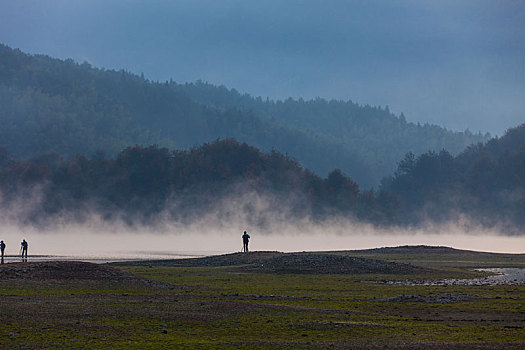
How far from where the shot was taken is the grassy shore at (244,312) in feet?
95.4

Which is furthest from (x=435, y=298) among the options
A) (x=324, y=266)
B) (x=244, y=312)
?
(x=324, y=266)

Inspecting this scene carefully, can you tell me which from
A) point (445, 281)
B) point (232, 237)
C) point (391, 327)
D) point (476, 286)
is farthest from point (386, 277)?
point (232, 237)

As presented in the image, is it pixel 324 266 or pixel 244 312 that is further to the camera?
pixel 324 266

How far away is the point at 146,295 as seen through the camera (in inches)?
1768

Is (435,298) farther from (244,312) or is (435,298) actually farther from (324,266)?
(324,266)

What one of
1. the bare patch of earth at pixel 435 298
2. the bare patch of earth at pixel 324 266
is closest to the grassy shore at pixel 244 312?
the bare patch of earth at pixel 435 298

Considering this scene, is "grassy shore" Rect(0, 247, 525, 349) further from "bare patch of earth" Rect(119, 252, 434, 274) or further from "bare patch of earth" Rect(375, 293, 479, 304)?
"bare patch of earth" Rect(119, 252, 434, 274)

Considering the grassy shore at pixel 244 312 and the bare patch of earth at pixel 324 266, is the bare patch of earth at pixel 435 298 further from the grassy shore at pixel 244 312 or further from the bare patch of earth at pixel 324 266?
the bare patch of earth at pixel 324 266

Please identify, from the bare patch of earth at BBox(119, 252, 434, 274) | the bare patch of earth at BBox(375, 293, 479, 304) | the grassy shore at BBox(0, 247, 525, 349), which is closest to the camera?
the grassy shore at BBox(0, 247, 525, 349)

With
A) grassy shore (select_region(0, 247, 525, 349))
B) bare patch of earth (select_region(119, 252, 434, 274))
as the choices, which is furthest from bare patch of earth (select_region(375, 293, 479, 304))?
bare patch of earth (select_region(119, 252, 434, 274))

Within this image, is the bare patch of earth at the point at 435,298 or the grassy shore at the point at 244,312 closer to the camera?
the grassy shore at the point at 244,312

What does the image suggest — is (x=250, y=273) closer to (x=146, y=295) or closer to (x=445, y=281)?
(x=445, y=281)

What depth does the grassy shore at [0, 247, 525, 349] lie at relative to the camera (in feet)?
95.4

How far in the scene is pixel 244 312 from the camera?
37000mm
